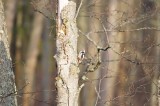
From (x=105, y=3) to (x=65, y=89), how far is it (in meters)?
2.80

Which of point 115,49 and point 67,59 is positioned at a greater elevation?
point 115,49

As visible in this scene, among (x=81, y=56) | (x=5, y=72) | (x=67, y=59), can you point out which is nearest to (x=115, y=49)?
(x=81, y=56)

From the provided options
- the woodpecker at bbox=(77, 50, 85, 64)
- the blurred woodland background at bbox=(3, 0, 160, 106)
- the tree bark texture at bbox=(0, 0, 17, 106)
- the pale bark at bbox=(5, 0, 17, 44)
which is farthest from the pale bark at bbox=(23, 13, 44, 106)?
the woodpecker at bbox=(77, 50, 85, 64)

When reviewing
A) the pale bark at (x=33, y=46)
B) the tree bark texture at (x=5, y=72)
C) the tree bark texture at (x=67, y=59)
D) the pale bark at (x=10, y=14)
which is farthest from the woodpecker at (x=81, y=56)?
the pale bark at (x=33, y=46)

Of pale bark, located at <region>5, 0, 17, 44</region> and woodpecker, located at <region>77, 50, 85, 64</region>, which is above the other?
pale bark, located at <region>5, 0, 17, 44</region>

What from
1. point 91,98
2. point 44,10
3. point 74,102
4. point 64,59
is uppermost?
point 44,10

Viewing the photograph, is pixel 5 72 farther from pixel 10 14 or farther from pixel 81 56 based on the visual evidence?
pixel 10 14

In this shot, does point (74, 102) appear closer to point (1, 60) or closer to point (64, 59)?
point (64, 59)

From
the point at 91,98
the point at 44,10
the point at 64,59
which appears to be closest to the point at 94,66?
the point at 64,59

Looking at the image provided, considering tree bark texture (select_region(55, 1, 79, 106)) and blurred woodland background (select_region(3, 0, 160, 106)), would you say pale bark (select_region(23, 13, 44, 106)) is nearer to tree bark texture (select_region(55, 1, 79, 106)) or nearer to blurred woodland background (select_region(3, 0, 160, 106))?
blurred woodland background (select_region(3, 0, 160, 106))

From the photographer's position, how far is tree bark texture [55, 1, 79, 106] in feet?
34.4

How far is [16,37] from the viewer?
28391 millimetres

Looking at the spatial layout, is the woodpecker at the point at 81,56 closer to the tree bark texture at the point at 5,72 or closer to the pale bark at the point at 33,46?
the tree bark texture at the point at 5,72

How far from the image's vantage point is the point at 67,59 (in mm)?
10547
